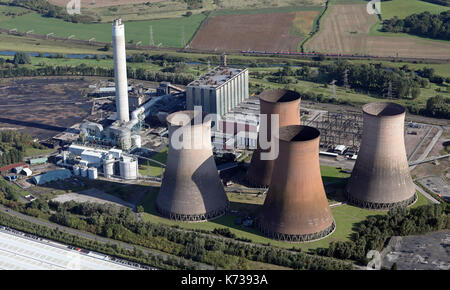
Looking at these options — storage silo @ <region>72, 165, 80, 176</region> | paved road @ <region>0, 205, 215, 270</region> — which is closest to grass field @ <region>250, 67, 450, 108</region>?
storage silo @ <region>72, 165, 80, 176</region>

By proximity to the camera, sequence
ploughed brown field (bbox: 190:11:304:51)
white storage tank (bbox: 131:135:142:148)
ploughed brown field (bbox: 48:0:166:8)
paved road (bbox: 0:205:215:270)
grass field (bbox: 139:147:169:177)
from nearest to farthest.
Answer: paved road (bbox: 0:205:215:270) < grass field (bbox: 139:147:169:177) < white storage tank (bbox: 131:135:142:148) < ploughed brown field (bbox: 190:11:304:51) < ploughed brown field (bbox: 48:0:166:8)

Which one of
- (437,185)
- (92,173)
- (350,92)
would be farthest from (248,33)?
(437,185)

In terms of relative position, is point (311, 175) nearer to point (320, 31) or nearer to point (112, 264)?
point (112, 264)

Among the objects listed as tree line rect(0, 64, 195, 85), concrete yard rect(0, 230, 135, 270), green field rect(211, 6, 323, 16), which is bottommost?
concrete yard rect(0, 230, 135, 270)

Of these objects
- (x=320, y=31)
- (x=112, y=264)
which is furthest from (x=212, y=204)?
(x=320, y=31)

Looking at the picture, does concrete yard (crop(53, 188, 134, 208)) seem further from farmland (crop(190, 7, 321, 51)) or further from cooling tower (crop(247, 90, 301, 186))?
farmland (crop(190, 7, 321, 51))

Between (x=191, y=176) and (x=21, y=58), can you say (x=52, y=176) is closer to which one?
(x=191, y=176)
